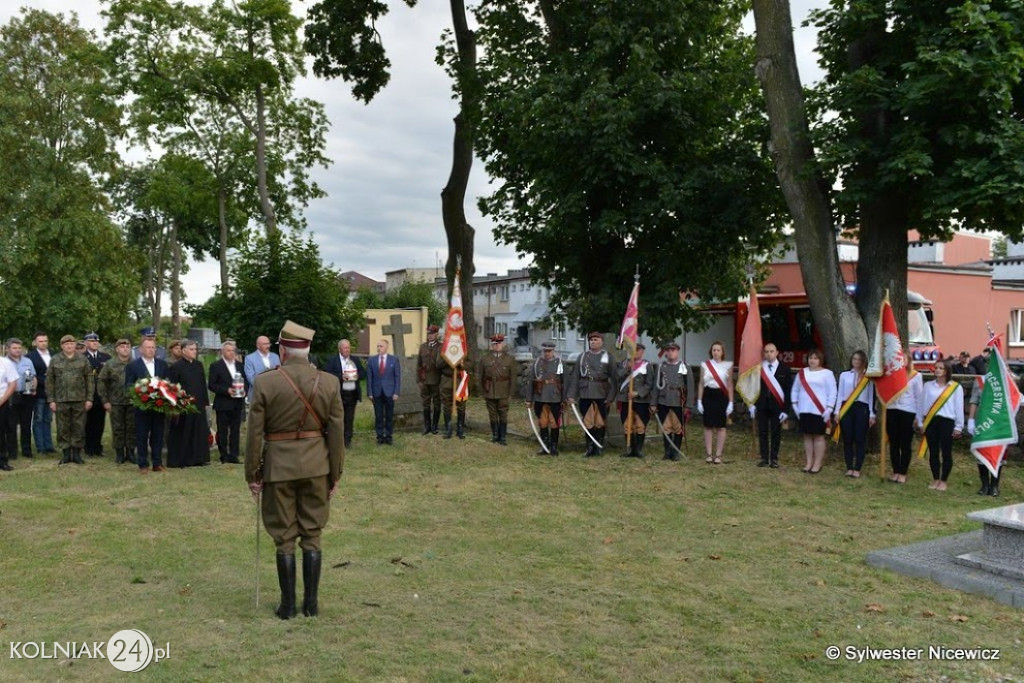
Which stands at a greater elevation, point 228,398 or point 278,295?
point 278,295

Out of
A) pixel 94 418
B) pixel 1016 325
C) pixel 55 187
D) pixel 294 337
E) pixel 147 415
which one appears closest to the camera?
pixel 294 337

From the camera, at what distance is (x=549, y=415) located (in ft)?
48.0

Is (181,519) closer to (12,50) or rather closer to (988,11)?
(988,11)

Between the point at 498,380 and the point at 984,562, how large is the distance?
8.97m

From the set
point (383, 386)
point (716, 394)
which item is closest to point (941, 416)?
point (716, 394)

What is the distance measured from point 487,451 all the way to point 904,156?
25.7 feet

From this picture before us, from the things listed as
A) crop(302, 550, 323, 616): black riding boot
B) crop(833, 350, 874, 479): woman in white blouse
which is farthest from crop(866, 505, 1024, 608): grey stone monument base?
crop(302, 550, 323, 616): black riding boot

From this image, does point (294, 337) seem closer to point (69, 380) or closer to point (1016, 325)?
point (69, 380)

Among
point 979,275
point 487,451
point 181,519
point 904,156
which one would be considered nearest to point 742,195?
point 904,156

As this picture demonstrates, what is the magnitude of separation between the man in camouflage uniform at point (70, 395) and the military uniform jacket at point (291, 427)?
8177 millimetres

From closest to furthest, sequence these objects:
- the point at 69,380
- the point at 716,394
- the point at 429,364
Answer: the point at 69,380
the point at 716,394
the point at 429,364

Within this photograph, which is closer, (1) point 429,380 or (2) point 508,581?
(2) point 508,581

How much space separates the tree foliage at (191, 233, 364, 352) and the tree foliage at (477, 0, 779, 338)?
484 cm

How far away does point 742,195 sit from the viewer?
1706 centimetres
